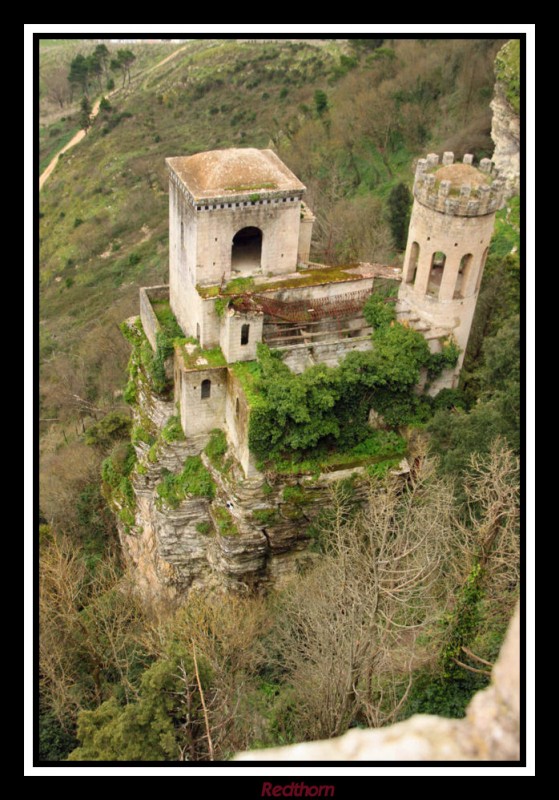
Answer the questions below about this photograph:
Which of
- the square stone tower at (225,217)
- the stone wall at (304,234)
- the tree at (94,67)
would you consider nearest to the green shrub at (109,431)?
the square stone tower at (225,217)

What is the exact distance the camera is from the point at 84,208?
64750 millimetres

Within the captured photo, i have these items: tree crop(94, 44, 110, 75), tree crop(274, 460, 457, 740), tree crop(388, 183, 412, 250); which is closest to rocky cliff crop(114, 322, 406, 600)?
tree crop(274, 460, 457, 740)

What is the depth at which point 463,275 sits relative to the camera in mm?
26516

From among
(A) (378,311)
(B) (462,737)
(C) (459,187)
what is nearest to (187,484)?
(A) (378,311)

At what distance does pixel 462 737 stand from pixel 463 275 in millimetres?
21900

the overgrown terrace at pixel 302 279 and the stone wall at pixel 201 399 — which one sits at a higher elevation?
the overgrown terrace at pixel 302 279

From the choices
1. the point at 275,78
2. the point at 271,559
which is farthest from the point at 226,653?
the point at 275,78

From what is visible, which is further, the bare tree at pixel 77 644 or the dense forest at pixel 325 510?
the bare tree at pixel 77 644

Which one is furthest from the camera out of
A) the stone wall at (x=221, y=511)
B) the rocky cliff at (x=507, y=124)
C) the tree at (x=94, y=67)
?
the tree at (x=94, y=67)

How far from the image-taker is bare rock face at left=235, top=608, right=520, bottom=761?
6.62 metres

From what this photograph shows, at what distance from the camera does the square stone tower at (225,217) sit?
24.7 m

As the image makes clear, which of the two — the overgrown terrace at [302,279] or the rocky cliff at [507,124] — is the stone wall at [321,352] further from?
the rocky cliff at [507,124]

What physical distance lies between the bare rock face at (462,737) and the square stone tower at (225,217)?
65.9 ft
